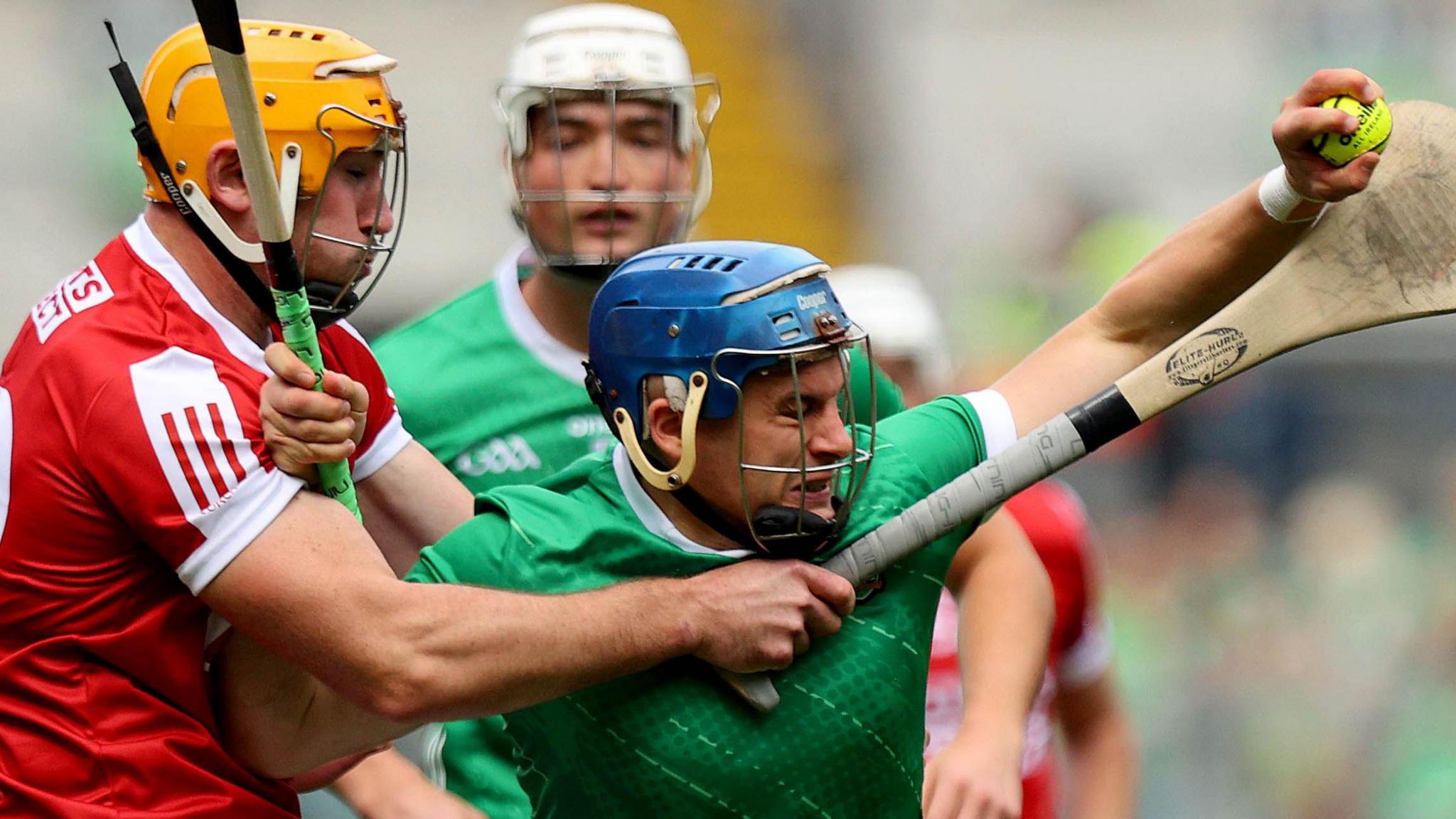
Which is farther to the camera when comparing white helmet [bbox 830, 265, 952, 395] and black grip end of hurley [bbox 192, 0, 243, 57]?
white helmet [bbox 830, 265, 952, 395]

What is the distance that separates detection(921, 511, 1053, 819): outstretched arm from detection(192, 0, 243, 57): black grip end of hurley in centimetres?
145

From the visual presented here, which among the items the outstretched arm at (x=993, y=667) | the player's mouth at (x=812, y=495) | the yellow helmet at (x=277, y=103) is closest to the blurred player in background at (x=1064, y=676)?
the outstretched arm at (x=993, y=667)

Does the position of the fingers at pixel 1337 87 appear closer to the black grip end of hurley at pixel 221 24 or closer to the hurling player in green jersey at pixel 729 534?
the hurling player in green jersey at pixel 729 534

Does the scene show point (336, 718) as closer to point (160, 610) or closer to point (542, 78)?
point (160, 610)

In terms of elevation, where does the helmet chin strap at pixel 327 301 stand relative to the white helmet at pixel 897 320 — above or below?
above

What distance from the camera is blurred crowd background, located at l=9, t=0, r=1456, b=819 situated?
7.80 m

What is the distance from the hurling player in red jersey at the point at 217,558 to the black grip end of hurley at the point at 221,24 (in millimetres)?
344

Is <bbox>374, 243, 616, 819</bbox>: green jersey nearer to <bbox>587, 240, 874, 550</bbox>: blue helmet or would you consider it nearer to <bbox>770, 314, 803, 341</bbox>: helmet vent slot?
<bbox>587, 240, 874, 550</bbox>: blue helmet

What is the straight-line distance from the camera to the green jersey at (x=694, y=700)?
2551mm

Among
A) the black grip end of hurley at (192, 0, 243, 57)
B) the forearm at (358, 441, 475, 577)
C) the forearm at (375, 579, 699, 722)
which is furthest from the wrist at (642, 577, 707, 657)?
the black grip end of hurley at (192, 0, 243, 57)

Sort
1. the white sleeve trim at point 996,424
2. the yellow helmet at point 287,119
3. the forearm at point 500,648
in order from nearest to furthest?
the forearm at point 500,648, the yellow helmet at point 287,119, the white sleeve trim at point 996,424

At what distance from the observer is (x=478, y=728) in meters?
3.60

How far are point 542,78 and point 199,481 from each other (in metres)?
1.32

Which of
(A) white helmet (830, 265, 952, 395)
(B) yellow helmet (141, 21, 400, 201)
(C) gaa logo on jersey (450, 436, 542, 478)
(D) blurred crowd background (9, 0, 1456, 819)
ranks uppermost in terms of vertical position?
(B) yellow helmet (141, 21, 400, 201)
